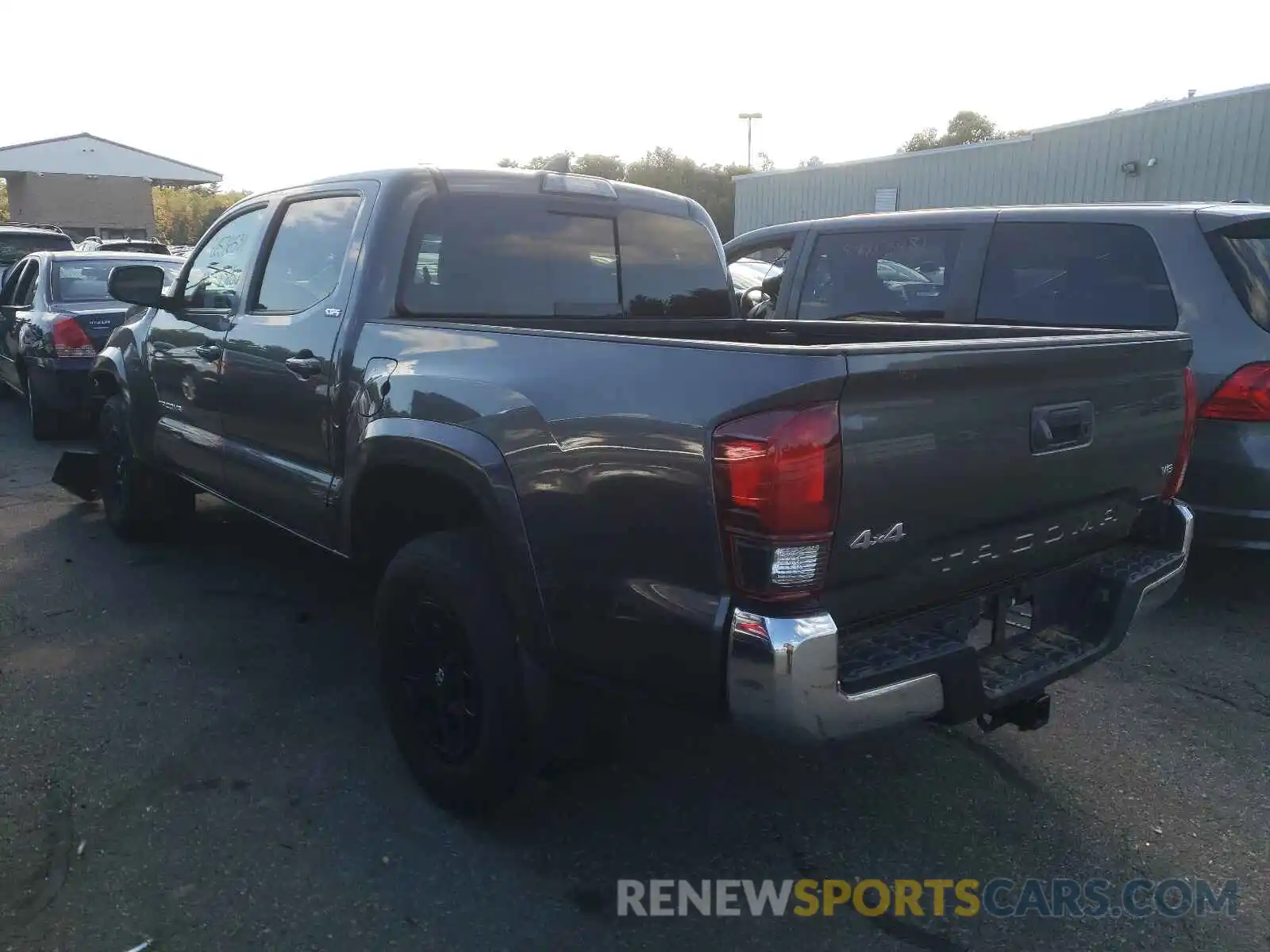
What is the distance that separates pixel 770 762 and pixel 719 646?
4.50 feet

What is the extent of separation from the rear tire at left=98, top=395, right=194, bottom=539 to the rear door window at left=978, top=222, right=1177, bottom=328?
4.48 metres

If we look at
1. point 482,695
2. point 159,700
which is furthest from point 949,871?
point 159,700

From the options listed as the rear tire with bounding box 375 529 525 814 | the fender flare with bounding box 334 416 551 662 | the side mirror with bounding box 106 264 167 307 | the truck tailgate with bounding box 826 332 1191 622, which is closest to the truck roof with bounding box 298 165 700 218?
the side mirror with bounding box 106 264 167 307

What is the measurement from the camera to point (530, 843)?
10.0 ft

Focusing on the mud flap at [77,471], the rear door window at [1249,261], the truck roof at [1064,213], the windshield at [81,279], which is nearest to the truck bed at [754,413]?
the rear door window at [1249,261]

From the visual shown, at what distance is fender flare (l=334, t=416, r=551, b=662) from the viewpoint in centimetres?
275

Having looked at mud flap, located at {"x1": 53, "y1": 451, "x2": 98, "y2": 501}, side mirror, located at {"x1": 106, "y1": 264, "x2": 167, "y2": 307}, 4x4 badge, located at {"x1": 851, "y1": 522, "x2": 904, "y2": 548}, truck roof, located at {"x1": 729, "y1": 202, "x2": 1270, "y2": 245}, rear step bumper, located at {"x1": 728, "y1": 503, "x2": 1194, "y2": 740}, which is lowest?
mud flap, located at {"x1": 53, "y1": 451, "x2": 98, "y2": 501}

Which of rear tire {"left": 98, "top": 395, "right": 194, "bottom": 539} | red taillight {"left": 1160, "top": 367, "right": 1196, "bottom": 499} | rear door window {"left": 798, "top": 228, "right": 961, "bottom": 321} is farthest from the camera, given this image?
rear tire {"left": 98, "top": 395, "right": 194, "bottom": 539}

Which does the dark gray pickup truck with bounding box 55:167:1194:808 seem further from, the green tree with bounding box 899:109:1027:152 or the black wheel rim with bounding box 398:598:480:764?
the green tree with bounding box 899:109:1027:152

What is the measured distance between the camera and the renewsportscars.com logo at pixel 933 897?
2.74 m

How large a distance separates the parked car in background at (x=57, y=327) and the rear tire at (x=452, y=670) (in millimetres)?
5493

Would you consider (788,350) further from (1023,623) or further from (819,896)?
(819,896)

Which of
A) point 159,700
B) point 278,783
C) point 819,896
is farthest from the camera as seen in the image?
point 159,700

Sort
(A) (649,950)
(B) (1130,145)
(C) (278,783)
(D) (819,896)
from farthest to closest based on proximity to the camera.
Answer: (B) (1130,145) < (C) (278,783) < (D) (819,896) < (A) (649,950)
